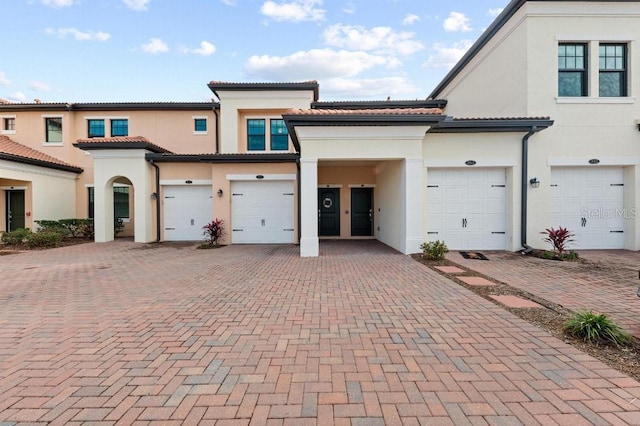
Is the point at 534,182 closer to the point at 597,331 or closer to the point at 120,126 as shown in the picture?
the point at 597,331

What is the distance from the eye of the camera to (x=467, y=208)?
31.8 feet

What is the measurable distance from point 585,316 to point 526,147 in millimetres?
7300

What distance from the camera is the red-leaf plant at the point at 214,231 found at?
1160 centimetres

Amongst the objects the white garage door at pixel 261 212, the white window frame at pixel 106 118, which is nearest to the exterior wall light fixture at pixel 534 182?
the white garage door at pixel 261 212

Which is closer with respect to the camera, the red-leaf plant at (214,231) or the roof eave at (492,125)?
the roof eave at (492,125)

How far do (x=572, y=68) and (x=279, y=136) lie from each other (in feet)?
38.0

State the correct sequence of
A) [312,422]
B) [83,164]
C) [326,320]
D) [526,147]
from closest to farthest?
[312,422] < [326,320] < [526,147] < [83,164]

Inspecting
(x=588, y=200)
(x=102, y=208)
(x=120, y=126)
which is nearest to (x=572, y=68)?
(x=588, y=200)

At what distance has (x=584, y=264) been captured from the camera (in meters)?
7.58

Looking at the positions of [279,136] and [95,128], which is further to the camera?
[95,128]

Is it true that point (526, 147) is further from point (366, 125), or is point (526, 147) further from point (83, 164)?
point (83, 164)

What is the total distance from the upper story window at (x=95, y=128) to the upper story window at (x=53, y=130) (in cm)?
153

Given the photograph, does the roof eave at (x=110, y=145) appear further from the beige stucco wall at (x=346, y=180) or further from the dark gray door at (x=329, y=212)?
the dark gray door at (x=329, y=212)

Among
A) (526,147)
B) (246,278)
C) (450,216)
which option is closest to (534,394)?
(246,278)
